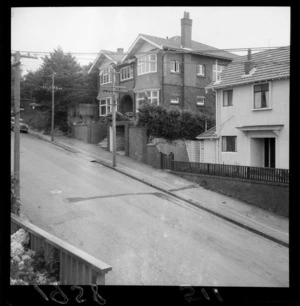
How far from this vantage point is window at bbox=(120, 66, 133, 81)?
18.0 feet

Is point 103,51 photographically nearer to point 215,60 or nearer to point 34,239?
point 215,60

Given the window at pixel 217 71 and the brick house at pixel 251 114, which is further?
the window at pixel 217 71

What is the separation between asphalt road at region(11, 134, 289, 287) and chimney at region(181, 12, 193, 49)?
277 cm

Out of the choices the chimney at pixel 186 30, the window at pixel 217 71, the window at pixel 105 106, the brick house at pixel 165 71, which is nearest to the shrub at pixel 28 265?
the window at pixel 105 106

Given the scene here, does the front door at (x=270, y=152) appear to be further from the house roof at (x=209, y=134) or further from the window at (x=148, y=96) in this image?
the window at (x=148, y=96)

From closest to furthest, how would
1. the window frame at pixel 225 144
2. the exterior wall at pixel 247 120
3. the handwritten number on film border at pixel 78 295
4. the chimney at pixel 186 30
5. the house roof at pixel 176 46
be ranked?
the handwritten number on film border at pixel 78 295
the chimney at pixel 186 30
the exterior wall at pixel 247 120
the house roof at pixel 176 46
the window frame at pixel 225 144

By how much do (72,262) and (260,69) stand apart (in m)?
4.05

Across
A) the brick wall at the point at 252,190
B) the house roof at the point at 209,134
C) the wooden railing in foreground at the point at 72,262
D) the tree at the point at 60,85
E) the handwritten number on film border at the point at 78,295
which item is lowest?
the handwritten number on film border at the point at 78,295

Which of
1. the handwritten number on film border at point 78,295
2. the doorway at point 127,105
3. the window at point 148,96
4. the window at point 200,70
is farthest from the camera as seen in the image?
the doorway at point 127,105

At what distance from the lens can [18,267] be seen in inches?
132

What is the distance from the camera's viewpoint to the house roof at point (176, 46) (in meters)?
4.58

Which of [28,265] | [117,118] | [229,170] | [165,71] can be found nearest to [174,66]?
[165,71]

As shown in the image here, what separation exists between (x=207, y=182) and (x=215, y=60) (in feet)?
7.24
